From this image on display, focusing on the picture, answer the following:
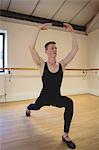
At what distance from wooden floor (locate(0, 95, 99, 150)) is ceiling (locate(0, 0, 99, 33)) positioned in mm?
2468

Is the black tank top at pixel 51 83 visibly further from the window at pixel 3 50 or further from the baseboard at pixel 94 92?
the baseboard at pixel 94 92

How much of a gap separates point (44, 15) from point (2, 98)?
246cm

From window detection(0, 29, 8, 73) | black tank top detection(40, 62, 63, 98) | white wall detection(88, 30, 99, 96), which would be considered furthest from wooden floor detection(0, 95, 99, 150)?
white wall detection(88, 30, 99, 96)

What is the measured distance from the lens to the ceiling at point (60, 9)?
4863mm

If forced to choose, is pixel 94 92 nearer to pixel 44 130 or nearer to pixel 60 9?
pixel 60 9

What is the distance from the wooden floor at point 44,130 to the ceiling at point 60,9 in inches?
97.1

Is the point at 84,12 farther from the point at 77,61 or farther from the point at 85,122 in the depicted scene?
the point at 85,122

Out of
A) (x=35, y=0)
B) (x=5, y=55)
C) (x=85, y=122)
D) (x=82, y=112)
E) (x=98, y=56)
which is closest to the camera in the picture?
(x=85, y=122)

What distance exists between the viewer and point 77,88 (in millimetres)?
6516

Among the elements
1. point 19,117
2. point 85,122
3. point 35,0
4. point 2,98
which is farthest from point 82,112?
point 35,0

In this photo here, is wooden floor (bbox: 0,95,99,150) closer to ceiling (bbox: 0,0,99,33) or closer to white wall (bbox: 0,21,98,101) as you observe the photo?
white wall (bbox: 0,21,98,101)

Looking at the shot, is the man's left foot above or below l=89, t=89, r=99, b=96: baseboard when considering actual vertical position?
below

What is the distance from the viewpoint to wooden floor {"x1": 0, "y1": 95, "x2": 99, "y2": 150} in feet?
7.64

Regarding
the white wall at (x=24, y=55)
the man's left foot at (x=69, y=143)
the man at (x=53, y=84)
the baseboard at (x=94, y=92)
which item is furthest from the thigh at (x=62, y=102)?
the baseboard at (x=94, y=92)
